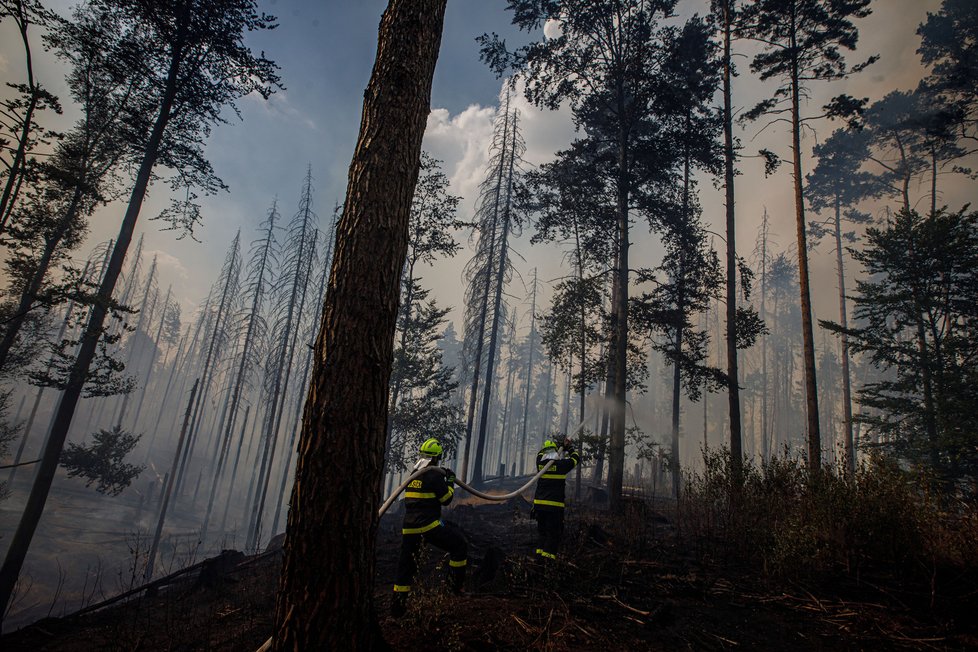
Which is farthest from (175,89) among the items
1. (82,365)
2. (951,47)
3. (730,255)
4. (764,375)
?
(764,375)

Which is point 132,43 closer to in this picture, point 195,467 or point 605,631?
point 605,631

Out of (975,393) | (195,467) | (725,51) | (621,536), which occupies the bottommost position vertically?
(195,467)

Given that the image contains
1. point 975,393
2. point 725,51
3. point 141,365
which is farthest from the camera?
point 141,365

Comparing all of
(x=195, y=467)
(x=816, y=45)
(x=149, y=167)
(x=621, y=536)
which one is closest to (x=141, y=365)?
(x=195, y=467)

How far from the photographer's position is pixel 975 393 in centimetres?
1335

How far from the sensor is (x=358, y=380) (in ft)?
8.39

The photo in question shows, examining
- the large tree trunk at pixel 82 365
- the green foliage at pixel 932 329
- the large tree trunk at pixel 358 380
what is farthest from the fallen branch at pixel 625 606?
the green foliage at pixel 932 329

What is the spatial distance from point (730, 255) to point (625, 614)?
13274 millimetres

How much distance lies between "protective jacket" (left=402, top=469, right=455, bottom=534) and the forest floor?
2.10ft

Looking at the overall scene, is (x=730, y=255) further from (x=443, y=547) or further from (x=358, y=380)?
(x=358, y=380)

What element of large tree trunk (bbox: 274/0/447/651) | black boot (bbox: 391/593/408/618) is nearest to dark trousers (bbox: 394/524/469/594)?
black boot (bbox: 391/593/408/618)

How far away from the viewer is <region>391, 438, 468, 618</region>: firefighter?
4880 millimetres

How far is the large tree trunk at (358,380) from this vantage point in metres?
2.27

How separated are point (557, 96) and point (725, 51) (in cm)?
810
